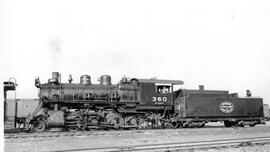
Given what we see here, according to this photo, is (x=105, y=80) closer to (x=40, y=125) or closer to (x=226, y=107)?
(x=40, y=125)

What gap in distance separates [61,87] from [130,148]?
7.78m

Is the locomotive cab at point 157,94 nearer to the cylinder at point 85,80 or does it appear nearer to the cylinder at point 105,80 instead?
the cylinder at point 105,80

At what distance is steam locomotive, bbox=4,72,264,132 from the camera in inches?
546

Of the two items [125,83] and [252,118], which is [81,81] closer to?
[125,83]

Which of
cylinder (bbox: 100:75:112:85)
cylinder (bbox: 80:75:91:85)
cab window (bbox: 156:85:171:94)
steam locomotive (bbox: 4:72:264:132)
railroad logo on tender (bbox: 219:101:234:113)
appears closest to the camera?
steam locomotive (bbox: 4:72:264:132)

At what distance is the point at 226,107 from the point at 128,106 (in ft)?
22.1

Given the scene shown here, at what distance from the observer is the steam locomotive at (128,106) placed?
45.5 feet

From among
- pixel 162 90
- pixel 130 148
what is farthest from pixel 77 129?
pixel 130 148

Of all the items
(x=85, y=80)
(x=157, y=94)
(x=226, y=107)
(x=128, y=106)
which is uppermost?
(x=85, y=80)

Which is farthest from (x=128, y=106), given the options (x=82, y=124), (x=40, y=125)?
(x=40, y=125)

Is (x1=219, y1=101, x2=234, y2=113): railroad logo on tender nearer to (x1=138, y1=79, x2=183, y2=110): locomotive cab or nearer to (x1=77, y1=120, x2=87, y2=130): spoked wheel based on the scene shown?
(x1=138, y1=79, x2=183, y2=110): locomotive cab

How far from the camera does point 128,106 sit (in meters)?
15.1

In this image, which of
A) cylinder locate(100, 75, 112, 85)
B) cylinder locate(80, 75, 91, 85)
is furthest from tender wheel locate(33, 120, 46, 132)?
cylinder locate(100, 75, 112, 85)

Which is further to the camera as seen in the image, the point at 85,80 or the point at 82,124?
the point at 85,80
